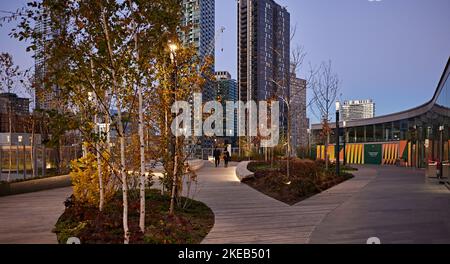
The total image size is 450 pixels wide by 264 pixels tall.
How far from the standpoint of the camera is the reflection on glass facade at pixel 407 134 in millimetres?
19500

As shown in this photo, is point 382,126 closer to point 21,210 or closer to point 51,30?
point 21,210

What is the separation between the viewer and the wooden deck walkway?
251 inches

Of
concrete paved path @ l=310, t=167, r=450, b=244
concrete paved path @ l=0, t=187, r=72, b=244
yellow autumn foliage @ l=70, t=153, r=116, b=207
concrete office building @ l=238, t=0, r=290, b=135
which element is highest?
concrete office building @ l=238, t=0, r=290, b=135

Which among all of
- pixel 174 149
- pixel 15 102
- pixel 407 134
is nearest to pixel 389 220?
pixel 174 149

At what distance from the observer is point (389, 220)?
24.3ft

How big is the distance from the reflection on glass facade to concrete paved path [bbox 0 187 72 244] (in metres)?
15.0

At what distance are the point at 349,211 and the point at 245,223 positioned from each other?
2.55 m

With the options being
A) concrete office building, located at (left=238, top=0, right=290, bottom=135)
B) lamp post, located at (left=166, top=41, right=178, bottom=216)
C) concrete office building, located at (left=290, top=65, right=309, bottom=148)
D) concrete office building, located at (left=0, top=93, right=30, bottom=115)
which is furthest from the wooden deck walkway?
concrete office building, located at (left=238, top=0, right=290, bottom=135)

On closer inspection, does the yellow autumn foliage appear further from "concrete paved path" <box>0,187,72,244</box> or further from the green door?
the green door

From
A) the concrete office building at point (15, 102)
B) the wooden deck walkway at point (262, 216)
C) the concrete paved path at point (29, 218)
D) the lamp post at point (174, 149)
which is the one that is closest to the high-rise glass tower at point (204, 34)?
the lamp post at point (174, 149)

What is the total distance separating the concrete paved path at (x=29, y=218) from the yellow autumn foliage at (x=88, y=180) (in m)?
0.79

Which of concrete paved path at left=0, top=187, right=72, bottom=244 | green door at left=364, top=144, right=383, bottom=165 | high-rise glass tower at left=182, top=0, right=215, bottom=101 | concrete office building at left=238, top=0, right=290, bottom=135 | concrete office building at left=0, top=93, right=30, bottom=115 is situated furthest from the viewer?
green door at left=364, top=144, right=383, bottom=165
